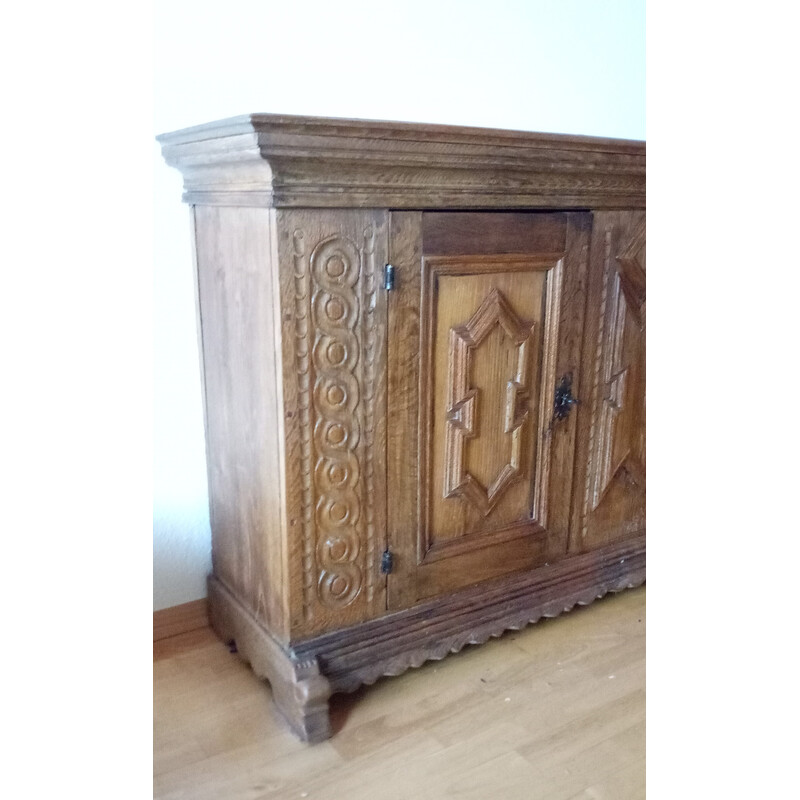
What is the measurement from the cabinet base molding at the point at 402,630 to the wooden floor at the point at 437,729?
5cm

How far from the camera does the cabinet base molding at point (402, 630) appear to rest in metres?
1.33

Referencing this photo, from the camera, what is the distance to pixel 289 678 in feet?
4.35

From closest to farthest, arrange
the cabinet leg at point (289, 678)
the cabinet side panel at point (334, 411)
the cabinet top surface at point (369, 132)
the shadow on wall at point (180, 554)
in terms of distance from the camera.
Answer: the cabinet top surface at point (369, 132)
the cabinet side panel at point (334, 411)
the cabinet leg at point (289, 678)
the shadow on wall at point (180, 554)

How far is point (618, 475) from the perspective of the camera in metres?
1.72

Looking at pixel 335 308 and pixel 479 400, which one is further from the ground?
A: pixel 335 308

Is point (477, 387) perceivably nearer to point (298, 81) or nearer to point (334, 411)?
point (334, 411)

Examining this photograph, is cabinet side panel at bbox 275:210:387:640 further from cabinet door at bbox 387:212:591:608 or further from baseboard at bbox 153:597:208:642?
baseboard at bbox 153:597:208:642

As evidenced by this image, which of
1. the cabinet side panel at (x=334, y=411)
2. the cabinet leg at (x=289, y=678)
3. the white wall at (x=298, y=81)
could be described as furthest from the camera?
the white wall at (x=298, y=81)

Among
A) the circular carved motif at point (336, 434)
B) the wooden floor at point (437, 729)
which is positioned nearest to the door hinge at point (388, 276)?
the circular carved motif at point (336, 434)

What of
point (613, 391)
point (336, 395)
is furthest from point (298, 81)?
point (613, 391)

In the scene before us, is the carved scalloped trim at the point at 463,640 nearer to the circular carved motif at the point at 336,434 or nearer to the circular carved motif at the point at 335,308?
the circular carved motif at the point at 336,434

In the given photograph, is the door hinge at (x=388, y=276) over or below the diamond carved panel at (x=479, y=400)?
over

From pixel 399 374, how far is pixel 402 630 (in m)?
0.49
